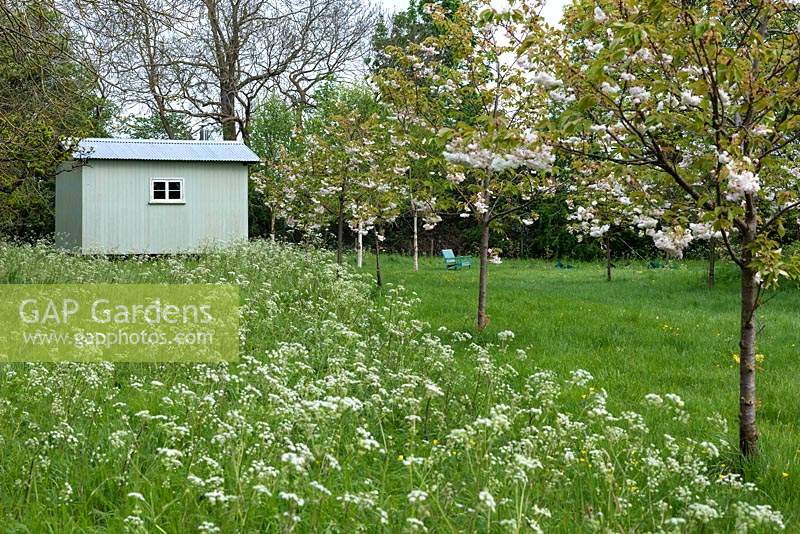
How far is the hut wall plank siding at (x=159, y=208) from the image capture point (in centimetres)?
2052

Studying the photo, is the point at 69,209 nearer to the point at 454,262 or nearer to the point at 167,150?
the point at 167,150

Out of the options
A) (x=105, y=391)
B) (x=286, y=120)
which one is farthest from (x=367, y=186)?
(x=286, y=120)

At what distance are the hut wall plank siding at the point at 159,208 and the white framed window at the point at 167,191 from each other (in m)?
0.11

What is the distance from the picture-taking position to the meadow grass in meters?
3.18

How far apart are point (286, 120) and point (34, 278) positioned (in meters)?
20.0

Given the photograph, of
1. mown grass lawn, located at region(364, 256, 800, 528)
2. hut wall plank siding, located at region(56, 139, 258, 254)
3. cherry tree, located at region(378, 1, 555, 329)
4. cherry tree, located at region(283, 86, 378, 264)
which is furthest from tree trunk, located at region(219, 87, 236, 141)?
cherry tree, located at region(378, 1, 555, 329)

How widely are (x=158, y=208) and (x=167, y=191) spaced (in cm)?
55

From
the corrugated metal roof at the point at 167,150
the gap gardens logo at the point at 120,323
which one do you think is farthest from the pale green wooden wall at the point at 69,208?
the gap gardens logo at the point at 120,323

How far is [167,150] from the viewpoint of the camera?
2175cm

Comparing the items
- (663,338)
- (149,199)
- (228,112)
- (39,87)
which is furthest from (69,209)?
(663,338)

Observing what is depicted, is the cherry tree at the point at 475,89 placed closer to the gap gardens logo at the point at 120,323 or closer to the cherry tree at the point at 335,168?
the gap gardens logo at the point at 120,323

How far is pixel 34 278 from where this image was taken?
10367mm

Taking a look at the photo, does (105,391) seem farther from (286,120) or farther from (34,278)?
(286,120)

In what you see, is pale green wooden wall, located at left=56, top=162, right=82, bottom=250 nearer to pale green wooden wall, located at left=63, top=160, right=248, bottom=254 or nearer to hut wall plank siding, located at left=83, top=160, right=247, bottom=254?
pale green wooden wall, located at left=63, top=160, right=248, bottom=254
